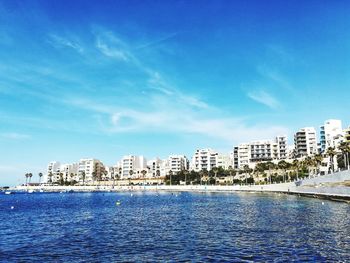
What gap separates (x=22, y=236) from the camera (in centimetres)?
4109

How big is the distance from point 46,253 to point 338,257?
24.8 meters

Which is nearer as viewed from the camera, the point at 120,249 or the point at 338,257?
the point at 338,257

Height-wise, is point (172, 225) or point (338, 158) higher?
point (338, 158)

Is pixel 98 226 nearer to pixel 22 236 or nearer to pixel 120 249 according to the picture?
pixel 22 236

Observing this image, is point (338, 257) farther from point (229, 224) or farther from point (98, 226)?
point (98, 226)

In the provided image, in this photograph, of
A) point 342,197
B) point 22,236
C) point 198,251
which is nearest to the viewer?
point 198,251

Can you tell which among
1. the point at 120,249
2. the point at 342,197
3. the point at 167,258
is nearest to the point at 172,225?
the point at 120,249

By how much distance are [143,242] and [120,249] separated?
12.8 ft

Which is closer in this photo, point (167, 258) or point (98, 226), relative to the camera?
point (167, 258)

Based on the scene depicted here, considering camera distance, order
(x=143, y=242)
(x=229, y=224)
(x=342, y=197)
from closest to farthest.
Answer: (x=143, y=242)
(x=229, y=224)
(x=342, y=197)

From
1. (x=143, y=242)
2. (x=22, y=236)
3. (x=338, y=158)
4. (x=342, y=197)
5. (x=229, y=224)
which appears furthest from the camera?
(x=338, y=158)

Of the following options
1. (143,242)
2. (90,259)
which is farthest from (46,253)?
(143,242)

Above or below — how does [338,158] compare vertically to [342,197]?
above

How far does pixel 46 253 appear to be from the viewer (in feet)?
101
